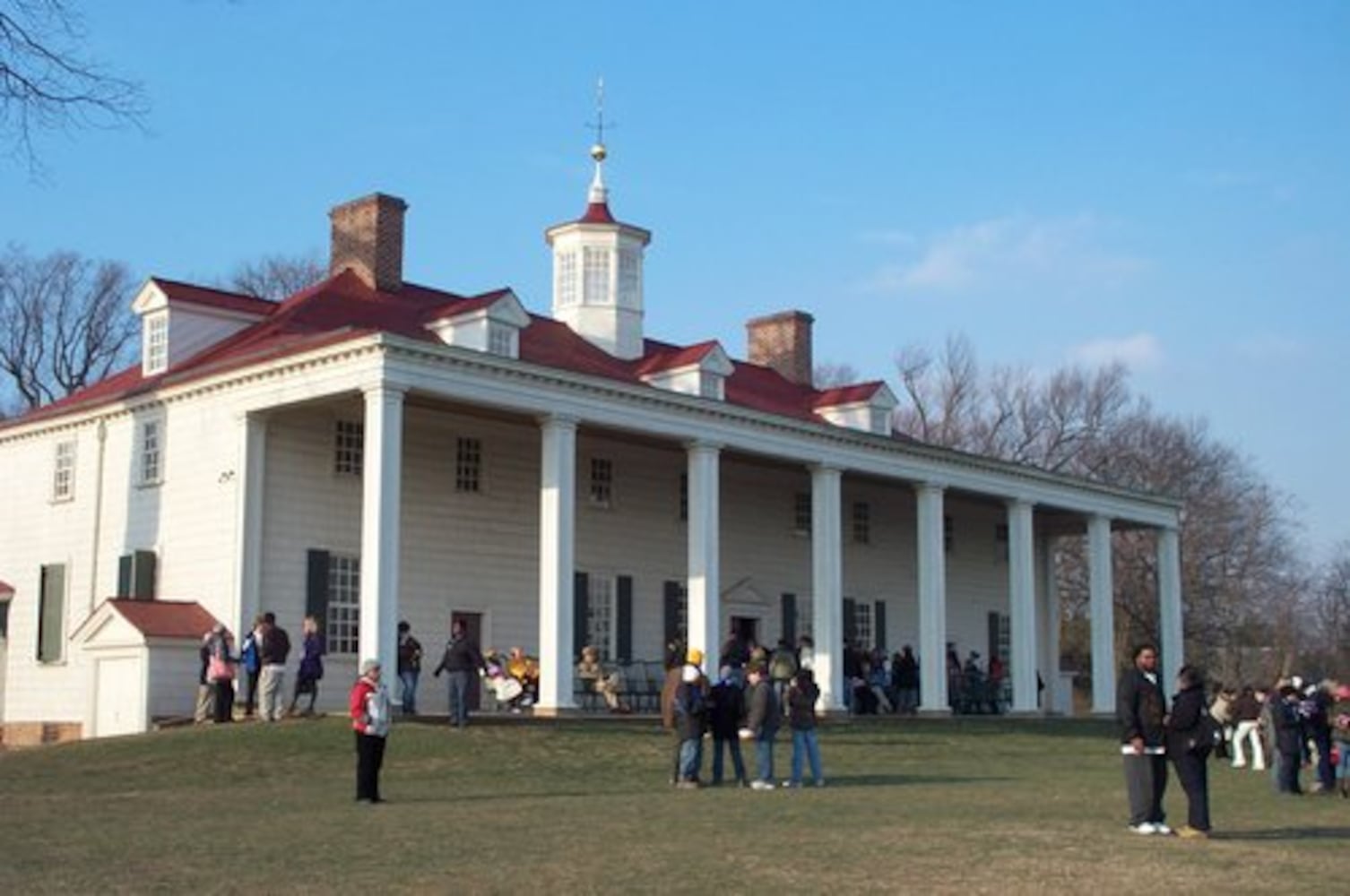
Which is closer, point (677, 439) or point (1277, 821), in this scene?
point (1277, 821)

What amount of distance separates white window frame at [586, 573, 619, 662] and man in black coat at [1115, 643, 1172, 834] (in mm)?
19612

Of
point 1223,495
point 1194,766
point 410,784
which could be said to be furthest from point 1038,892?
point 1223,495

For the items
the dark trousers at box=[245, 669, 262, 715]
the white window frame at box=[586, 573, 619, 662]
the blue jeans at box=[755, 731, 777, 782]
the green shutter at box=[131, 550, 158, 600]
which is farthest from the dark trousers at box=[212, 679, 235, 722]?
the blue jeans at box=[755, 731, 777, 782]

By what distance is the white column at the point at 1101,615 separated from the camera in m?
42.1

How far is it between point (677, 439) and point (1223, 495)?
4042 centimetres

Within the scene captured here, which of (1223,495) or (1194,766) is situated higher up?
(1223,495)

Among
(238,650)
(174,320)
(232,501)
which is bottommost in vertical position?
(238,650)

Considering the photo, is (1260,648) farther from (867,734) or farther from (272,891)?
(272,891)

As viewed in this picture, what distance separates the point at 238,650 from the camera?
89.7ft

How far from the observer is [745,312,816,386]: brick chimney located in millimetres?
44531

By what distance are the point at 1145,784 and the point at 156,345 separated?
22708mm

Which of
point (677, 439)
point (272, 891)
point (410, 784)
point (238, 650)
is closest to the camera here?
point (272, 891)

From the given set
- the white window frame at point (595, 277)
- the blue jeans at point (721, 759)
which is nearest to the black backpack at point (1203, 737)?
the blue jeans at point (721, 759)

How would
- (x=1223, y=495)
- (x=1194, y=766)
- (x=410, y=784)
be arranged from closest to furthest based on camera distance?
(x=1194, y=766) → (x=410, y=784) → (x=1223, y=495)
